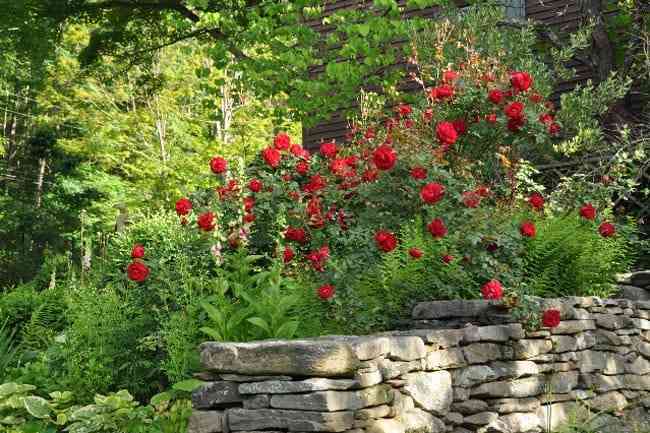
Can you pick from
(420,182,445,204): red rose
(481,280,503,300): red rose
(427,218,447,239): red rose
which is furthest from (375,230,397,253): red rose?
(481,280,503,300): red rose

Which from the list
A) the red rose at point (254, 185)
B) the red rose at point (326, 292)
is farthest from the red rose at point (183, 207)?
the red rose at point (326, 292)

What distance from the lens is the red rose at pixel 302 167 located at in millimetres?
7307

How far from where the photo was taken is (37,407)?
5.53 metres

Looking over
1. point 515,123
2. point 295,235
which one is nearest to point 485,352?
point 295,235

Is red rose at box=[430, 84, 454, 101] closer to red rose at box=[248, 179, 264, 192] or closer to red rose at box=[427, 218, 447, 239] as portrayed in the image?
red rose at box=[427, 218, 447, 239]

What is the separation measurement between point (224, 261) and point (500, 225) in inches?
79.7

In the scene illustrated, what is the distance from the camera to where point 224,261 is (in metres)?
6.51

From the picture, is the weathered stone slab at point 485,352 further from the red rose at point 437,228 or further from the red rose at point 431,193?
the red rose at point 431,193

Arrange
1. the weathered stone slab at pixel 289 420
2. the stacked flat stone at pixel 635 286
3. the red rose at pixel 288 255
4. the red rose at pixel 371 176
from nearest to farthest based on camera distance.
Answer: the weathered stone slab at pixel 289 420
the red rose at pixel 288 255
the red rose at pixel 371 176
the stacked flat stone at pixel 635 286

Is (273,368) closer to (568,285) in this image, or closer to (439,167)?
(439,167)

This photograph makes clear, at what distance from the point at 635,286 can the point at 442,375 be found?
337cm

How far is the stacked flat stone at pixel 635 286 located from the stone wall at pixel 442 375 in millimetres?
403

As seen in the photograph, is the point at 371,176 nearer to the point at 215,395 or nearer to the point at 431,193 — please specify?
the point at 431,193

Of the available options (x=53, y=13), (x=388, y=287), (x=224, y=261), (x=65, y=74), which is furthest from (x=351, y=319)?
(x=65, y=74)
